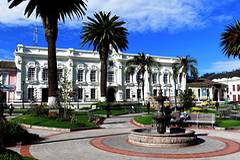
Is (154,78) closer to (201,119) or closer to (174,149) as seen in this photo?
(201,119)

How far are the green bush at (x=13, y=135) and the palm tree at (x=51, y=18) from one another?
15025mm

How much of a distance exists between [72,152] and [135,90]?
6137 cm

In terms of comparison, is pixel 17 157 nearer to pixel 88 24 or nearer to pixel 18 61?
pixel 88 24

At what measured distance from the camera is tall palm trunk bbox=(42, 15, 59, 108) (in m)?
31.3

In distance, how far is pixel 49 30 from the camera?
32094mm

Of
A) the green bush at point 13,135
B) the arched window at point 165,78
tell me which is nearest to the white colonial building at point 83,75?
the arched window at point 165,78

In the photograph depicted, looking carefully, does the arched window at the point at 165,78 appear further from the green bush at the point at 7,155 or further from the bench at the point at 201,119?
the green bush at the point at 7,155

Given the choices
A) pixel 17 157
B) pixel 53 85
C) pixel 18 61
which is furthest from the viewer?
pixel 18 61

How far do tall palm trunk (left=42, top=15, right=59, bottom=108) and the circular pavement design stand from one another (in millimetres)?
15619

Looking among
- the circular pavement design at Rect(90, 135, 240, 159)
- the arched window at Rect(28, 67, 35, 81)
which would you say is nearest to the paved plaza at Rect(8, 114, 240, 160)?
the circular pavement design at Rect(90, 135, 240, 159)

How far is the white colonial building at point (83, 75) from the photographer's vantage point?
62750 millimetres

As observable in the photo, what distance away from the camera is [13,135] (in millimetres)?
15492

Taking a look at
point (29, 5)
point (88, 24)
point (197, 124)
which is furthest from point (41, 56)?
point (197, 124)

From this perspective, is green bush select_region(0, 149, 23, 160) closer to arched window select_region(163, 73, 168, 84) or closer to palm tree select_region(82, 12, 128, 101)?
palm tree select_region(82, 12, 128, 101)
